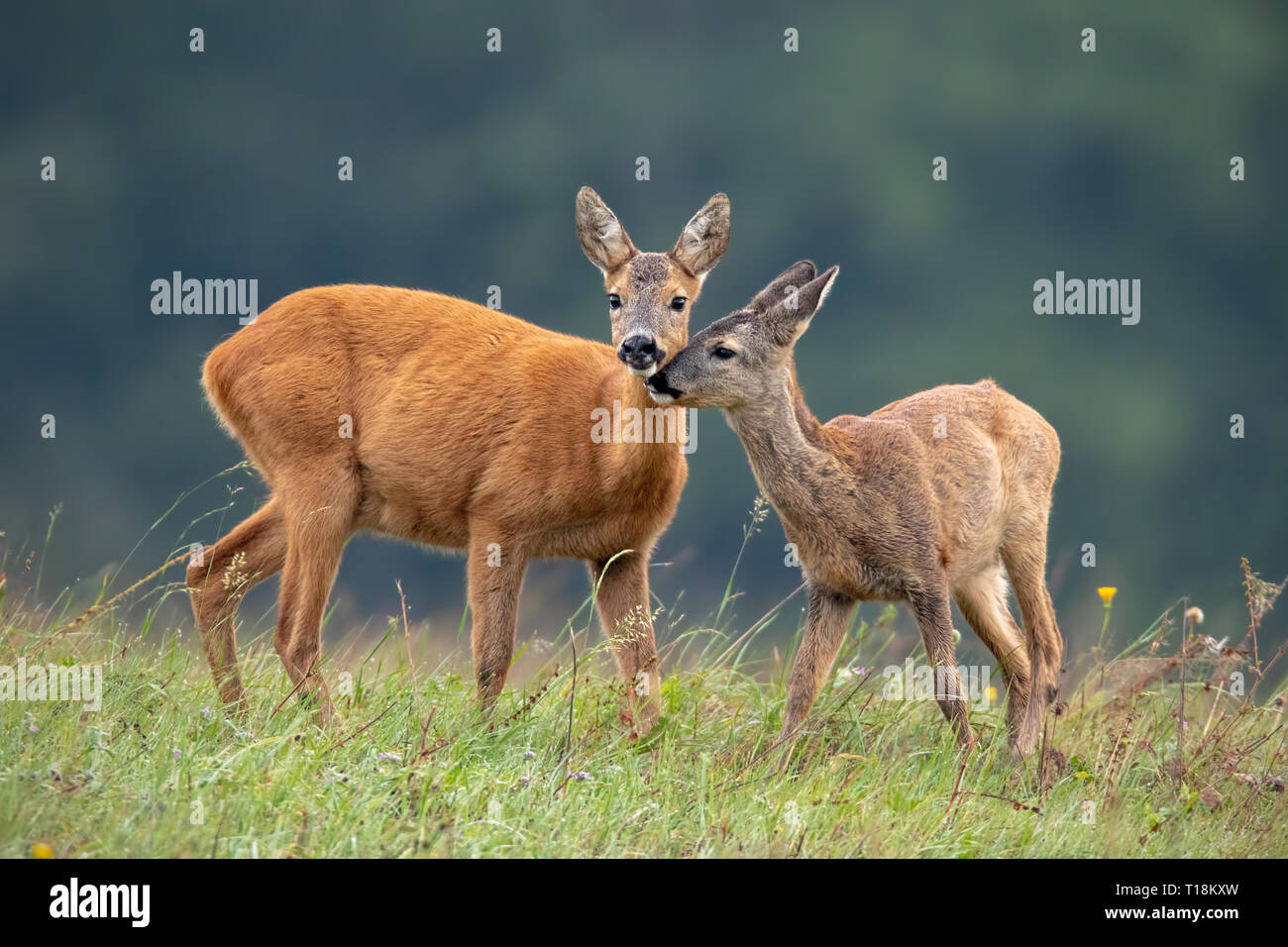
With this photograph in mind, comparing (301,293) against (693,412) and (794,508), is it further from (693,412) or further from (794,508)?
(794,508)

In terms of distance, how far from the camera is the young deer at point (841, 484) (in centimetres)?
608

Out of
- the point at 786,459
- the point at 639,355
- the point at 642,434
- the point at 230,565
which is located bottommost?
the point at 230,565

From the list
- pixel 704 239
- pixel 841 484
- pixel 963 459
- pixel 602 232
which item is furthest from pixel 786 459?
pixel 602 232

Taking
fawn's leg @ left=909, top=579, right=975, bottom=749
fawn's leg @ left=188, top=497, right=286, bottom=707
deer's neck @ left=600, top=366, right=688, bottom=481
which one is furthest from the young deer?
fawn's leg @ left=188, top=497, right=286, bottom=707

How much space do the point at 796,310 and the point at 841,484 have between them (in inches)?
29.7

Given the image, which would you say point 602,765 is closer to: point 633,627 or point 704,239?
point 633,627

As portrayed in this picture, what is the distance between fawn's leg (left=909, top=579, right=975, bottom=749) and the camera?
6109 millimetres

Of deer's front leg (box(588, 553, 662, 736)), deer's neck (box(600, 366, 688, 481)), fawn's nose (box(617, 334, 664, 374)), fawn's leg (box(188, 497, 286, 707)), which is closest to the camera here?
fawn's nose (box(617, 334, 664, 374))

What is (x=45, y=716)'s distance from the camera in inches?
202

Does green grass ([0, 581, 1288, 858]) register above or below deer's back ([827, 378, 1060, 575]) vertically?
below

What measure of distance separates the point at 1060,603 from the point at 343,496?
3788 millimetres

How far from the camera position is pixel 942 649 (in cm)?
610

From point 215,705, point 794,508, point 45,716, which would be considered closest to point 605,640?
point 794,508

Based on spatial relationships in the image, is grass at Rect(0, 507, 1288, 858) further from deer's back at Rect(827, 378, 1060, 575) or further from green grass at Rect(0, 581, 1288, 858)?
deer's back at Rect(827, 378, 1060, 575)
